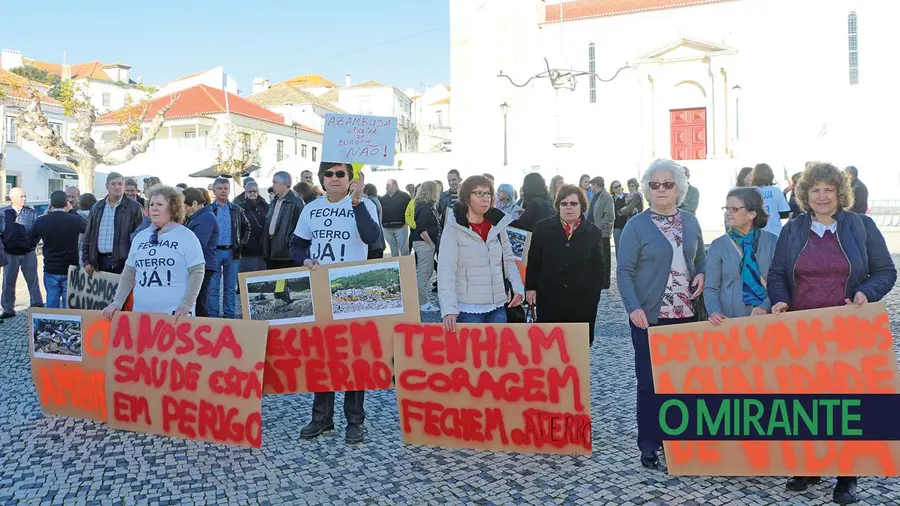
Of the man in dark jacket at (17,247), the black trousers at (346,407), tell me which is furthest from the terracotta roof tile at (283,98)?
the black trousers at (346,407)

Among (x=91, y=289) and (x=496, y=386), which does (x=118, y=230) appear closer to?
(x=91, y=289)

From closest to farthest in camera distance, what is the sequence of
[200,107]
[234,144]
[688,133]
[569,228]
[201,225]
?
[569,228]
[201,225]
[688,133]
[234,144]
[200,107]

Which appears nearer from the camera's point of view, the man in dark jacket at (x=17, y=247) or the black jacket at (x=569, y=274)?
the black jacket at (x=569, y=274)

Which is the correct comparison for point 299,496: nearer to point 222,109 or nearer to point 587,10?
point 587,10

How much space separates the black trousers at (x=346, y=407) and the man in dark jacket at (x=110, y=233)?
3660mm

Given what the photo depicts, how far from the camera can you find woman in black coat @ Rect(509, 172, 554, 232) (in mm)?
7965

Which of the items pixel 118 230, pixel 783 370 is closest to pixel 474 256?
pixel 783 370

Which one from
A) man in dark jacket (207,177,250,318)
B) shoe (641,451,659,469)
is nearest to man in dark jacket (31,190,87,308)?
man in dark jacket (207,177,250,318)

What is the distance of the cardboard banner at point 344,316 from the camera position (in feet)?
16.1

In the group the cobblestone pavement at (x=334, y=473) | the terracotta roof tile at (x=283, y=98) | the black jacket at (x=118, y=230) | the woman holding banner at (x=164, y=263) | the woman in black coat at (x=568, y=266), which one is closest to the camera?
the cobblestone pavement at (x=334, y=473)

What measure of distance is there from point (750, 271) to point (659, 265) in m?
0.53

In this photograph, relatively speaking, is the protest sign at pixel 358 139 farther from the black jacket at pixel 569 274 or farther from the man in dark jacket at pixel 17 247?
the man in dark jacket at pixel 17 247

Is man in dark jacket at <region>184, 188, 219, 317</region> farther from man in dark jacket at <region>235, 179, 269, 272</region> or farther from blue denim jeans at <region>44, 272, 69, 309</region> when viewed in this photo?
blue denim jeans at <region>44, 272, 69, 309</region>

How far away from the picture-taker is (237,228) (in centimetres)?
905
